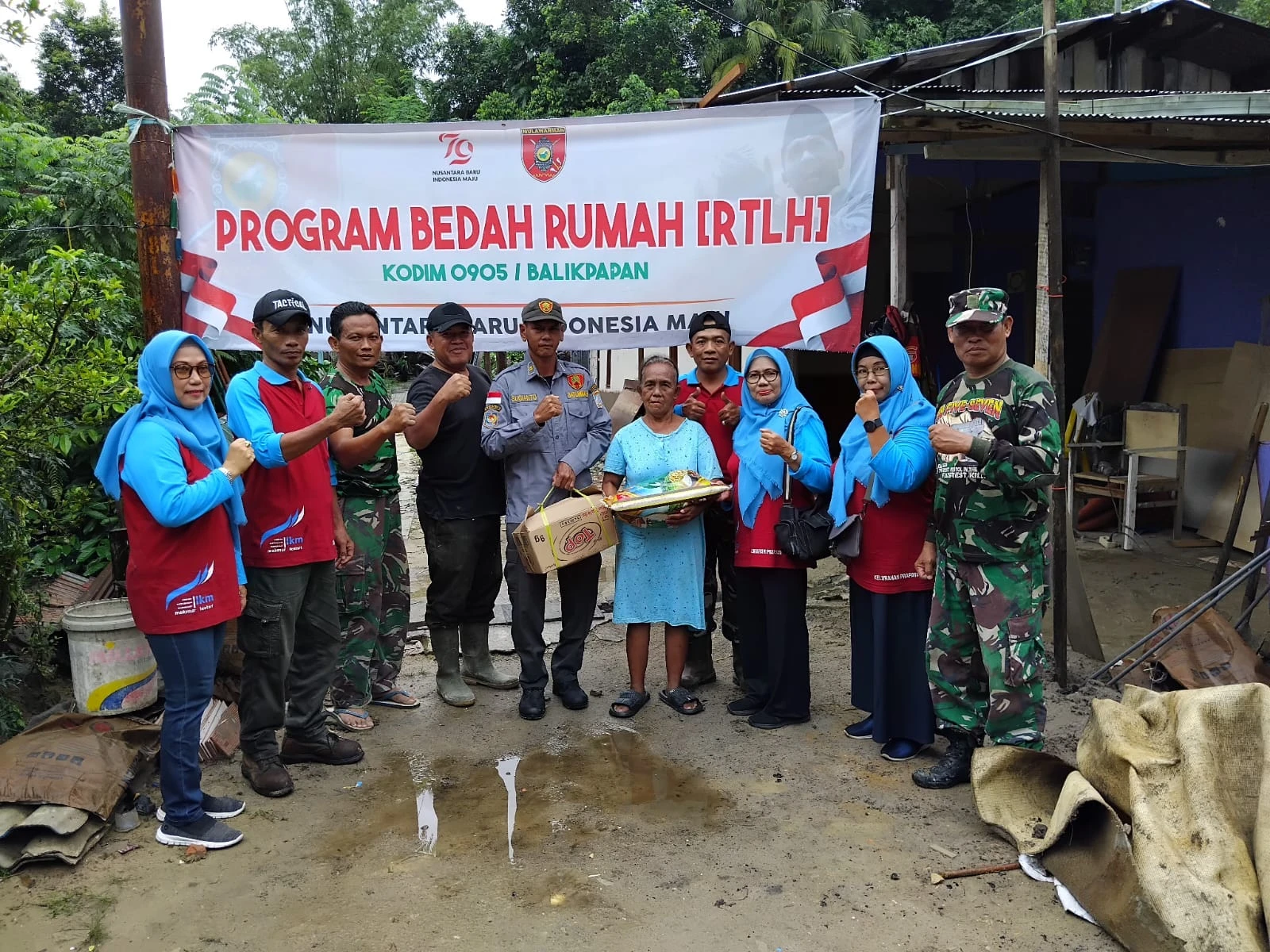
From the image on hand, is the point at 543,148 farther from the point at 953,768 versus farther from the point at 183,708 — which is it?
the point at 953,768

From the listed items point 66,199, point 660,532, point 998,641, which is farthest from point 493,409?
point 66,199

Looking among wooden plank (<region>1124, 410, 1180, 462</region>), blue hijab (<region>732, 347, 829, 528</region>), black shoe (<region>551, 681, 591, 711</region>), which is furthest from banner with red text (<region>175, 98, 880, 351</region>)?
wooden plank (<region>1124, 410, 1180, 462</region>)

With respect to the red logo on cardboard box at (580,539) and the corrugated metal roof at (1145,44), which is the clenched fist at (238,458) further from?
the corrugated metal roof at (1145,44)

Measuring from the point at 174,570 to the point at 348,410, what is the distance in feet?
2.59

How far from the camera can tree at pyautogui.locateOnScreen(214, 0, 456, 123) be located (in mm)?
29469

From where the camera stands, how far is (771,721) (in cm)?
446

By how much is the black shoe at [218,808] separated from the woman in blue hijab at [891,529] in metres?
2.57

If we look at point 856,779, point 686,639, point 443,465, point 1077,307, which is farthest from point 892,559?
point 1077,307

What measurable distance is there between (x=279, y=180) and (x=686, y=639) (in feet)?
9.92

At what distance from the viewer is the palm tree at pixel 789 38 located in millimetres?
22406

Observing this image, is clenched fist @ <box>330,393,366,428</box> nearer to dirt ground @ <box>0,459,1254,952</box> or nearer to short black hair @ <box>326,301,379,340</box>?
short black hair @ <box>326,301,379,340</box>

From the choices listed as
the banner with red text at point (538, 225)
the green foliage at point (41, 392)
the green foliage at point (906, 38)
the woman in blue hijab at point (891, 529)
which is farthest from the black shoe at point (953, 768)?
the green foliage at point (906, 38)

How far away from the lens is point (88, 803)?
3.42 meters

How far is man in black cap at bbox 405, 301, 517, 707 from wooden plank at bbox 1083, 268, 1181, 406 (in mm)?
5701
